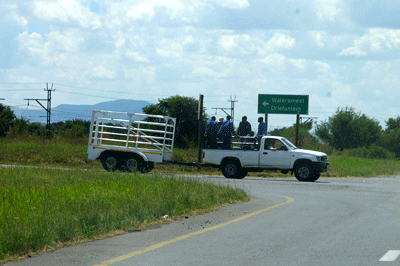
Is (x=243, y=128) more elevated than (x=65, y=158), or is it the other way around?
(x=243, y=128)

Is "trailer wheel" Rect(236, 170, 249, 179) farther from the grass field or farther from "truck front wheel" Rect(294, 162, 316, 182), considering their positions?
the grass field

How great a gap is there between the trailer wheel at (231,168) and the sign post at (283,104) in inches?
396

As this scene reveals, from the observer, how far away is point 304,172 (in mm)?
23359

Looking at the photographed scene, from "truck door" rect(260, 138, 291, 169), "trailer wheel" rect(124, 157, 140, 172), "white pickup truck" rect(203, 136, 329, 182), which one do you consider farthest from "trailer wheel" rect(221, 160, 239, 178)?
"trailer wheel" rect(124, 157, 140, 172)

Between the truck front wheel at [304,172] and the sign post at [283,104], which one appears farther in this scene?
the sign post at [283,104]

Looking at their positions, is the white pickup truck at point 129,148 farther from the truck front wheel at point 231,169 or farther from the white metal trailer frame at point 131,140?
the truck front wheel at point 231,169

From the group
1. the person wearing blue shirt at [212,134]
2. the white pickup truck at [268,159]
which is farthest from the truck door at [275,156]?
the person wearing blue shirt at [212,134]

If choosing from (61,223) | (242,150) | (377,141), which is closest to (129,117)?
(242,150)

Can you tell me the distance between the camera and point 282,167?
23.8m

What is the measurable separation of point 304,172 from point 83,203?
572 inches

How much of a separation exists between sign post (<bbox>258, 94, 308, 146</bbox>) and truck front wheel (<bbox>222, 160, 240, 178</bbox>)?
33.0ft

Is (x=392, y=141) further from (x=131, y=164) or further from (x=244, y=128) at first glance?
(x=131, y=164)

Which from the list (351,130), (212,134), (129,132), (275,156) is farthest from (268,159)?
(351,130)

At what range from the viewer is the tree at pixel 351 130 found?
9212 cm
